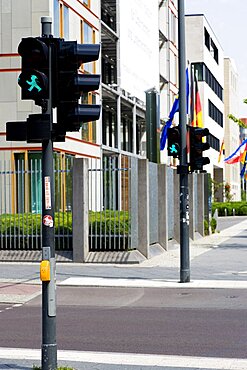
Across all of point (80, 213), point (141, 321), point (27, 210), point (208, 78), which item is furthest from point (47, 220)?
point (208, 78)

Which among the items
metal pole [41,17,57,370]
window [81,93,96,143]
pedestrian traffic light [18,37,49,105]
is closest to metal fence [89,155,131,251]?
metal pole [41,17,57,370]

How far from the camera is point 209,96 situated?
8744 cm

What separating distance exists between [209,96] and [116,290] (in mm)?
71581

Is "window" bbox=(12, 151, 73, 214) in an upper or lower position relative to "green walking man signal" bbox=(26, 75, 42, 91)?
lower

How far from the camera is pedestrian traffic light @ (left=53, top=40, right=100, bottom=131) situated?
8.39 m

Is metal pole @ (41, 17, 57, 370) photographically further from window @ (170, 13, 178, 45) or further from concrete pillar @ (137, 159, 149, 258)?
window @ (170, 13, 178, 45)

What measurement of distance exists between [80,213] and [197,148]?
5925mm

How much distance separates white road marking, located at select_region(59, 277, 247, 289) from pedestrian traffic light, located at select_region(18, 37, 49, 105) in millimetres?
10091

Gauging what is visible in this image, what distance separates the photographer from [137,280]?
1888cm

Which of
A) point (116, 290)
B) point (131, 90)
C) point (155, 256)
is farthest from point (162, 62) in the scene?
point (116, 290)

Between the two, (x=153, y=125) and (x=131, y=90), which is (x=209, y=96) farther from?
(x=153, y=125)

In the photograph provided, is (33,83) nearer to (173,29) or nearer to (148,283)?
(148,283)

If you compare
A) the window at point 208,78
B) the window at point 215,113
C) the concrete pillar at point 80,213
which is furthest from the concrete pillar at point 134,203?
the window at point 215,113

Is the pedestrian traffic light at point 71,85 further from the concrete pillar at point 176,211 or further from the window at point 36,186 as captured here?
the concrete pillar at point 176,211
